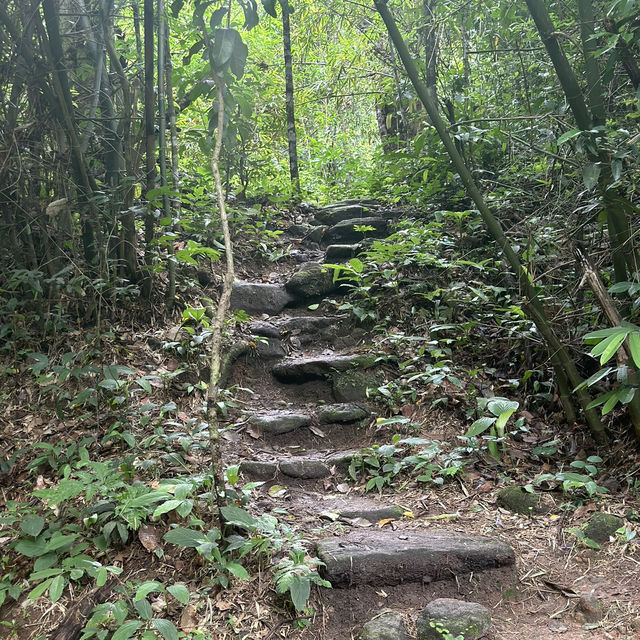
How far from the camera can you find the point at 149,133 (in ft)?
14.0

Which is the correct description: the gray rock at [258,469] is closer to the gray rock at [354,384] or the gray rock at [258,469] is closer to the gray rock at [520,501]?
the gray rock at [354,384]

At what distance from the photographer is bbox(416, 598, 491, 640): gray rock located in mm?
2016

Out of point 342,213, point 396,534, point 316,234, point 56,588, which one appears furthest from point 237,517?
point 342,213

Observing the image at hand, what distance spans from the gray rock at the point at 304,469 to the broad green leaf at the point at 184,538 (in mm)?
1232

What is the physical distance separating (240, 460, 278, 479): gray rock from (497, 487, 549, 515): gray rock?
1398mm

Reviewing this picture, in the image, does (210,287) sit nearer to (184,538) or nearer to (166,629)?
(184,538)

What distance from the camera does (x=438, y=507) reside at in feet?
9.65

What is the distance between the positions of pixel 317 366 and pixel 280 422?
742 mm

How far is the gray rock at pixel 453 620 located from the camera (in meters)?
2.02

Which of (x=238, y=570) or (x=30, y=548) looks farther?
(x=30, y=548)

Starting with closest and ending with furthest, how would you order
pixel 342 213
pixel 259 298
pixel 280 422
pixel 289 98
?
pixel 280 422 < pixel 259 298 < pixel 342 213 < pixel 289 98

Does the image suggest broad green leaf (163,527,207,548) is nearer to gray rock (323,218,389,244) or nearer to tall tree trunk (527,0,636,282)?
tall tree trunk (527,0,636,282)

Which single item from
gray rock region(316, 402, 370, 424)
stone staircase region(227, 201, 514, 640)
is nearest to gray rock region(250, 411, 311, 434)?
stone staircase region(227, 201, 514, 640)

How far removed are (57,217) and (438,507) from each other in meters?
3.43
